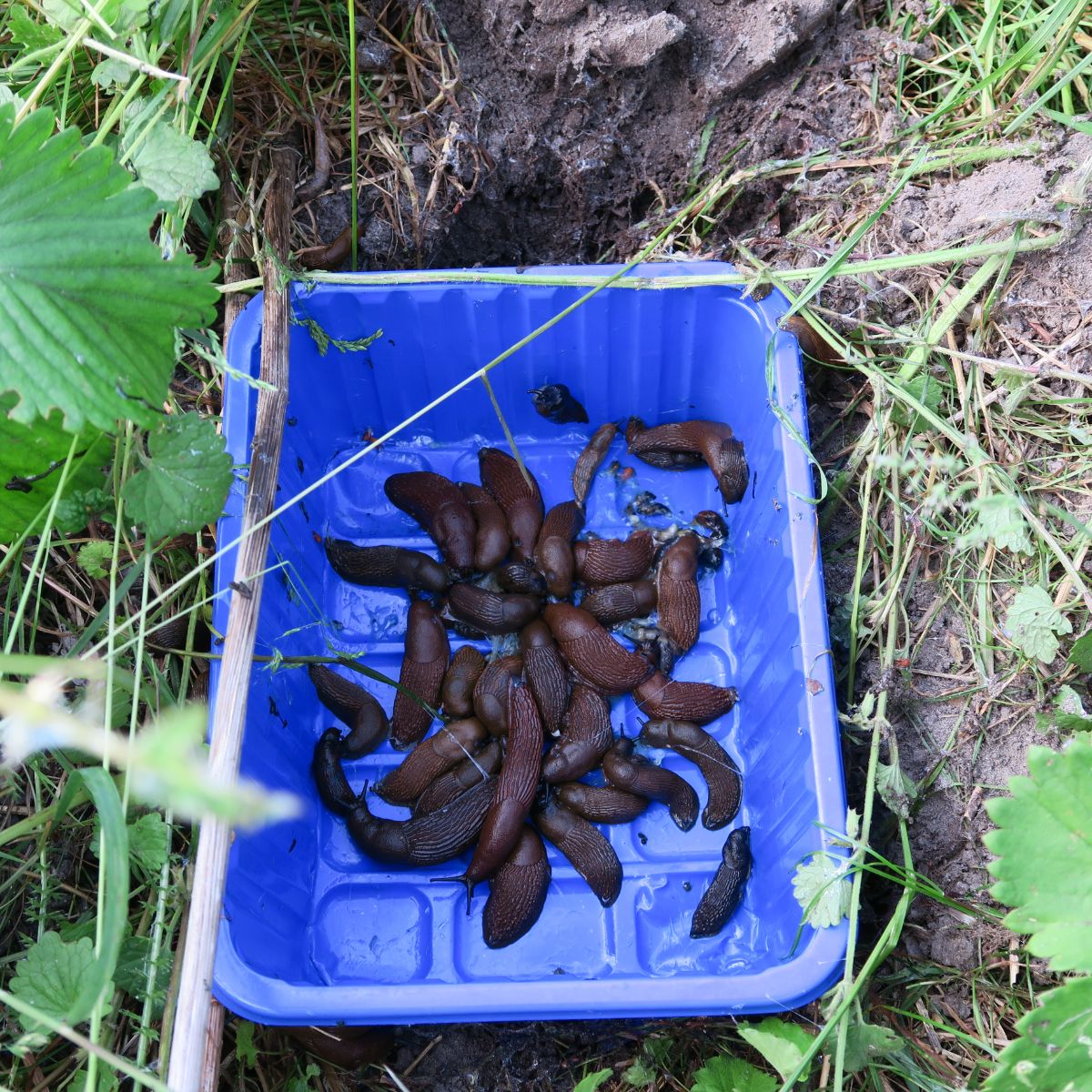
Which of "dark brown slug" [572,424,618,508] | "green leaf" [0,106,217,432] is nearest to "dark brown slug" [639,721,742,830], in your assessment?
"dark brown slug" [572,424,618,508]

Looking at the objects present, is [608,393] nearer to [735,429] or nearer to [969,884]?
[735,429]

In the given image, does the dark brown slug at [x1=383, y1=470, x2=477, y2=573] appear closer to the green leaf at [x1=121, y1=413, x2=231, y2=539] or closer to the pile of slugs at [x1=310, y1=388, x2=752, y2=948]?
the pile of slugs at [x1=310, y1=388, x2=752, y2=948]

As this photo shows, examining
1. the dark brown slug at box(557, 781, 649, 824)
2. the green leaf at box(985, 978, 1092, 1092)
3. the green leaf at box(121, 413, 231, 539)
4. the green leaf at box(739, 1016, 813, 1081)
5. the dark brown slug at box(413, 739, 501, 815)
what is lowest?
the dark brown slug at box(557, 781, 649, 824)

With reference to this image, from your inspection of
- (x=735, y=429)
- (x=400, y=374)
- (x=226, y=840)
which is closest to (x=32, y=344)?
(x=226, y=840)

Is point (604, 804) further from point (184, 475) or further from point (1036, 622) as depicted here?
point (184, 475)

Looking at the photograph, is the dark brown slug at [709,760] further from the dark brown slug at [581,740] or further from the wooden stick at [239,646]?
the wooden stick at [239,646]

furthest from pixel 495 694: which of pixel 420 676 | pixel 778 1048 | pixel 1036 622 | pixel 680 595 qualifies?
pixel 1036 622
